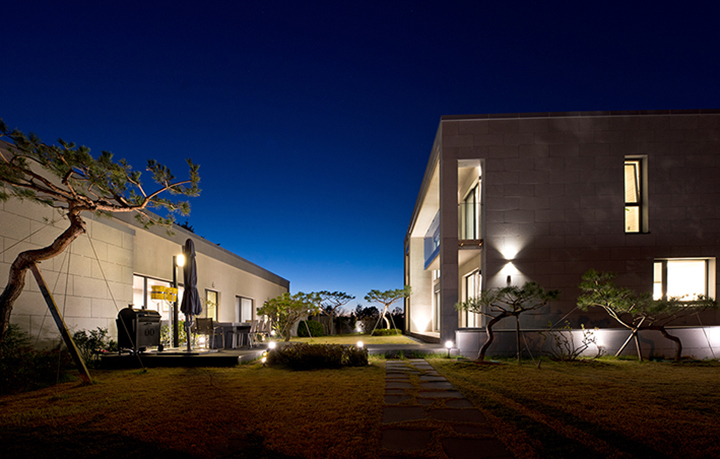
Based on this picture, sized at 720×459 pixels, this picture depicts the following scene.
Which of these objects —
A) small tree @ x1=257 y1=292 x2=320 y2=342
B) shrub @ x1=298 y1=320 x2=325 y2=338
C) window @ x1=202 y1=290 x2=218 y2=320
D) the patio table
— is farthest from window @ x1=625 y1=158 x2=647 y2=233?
shrub @ x1=298 y1=320 x2=325 y2=338

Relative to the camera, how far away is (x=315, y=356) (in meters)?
7.82

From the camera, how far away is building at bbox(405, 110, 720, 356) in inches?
408

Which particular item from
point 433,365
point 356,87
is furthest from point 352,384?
point 356,87

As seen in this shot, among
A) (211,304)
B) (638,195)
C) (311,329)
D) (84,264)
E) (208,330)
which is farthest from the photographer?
(311,329)

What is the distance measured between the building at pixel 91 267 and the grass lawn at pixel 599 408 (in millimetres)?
6730

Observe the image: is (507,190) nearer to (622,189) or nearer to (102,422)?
(622,189)

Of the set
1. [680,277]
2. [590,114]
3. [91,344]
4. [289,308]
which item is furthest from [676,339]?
[91,344]

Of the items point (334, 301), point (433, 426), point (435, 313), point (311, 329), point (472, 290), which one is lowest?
point (311, 329)

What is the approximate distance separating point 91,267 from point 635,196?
12488 mm

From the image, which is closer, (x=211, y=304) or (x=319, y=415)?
(x=319, y=415)

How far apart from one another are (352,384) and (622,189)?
8.56m

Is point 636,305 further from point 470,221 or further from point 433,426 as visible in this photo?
point 433,426

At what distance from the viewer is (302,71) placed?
62.5 ft

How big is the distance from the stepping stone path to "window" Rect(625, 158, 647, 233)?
7.69m
